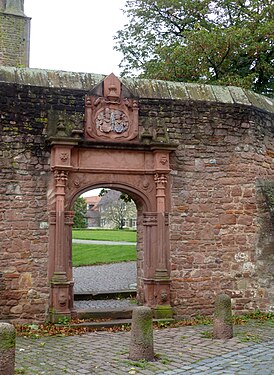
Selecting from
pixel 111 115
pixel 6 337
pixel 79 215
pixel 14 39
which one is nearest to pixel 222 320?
pixel 6 337

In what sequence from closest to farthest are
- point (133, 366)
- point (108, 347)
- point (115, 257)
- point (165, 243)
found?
point (133, 366)
point (108, 347)
point (165, 243)
point (115, 257)

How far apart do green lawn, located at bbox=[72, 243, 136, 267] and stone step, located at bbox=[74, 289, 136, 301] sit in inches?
298

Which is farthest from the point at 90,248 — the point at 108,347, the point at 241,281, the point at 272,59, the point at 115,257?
the point at 108,347

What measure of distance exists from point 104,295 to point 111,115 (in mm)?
4508

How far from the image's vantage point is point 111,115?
31.4 ft

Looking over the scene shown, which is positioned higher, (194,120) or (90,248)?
(194,120)

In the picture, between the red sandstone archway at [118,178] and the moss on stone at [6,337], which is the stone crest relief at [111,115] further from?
the moss on stone at [6,337]

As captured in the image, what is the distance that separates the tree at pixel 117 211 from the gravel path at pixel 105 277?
35.8 m

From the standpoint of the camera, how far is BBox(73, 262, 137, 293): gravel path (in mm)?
13633

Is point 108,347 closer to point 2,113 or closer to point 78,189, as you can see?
point 78,189

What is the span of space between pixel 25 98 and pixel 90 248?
616 inches

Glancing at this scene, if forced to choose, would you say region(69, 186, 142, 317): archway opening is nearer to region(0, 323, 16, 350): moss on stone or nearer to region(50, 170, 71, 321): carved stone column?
region(50, 170, 71, 321): carved stone column

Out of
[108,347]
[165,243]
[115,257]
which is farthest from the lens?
[115,257]

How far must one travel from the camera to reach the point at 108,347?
724 centimetres
